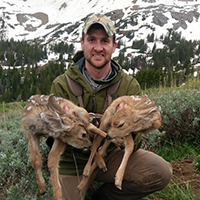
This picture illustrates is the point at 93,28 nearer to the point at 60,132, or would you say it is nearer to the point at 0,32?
the point at 60,132

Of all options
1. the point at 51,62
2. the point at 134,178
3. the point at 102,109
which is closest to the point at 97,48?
the point at 102,109

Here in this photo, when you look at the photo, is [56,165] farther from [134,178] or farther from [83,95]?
[134,178]

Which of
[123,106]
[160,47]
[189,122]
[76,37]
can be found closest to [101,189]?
[123,106]

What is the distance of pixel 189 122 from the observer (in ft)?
20.4

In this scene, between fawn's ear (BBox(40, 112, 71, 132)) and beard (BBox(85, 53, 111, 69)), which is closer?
fawn's ear (BBox(40, 112, 71, 132))

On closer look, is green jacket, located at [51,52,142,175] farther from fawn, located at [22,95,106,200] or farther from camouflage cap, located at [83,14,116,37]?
fawn, located at [22,95,106,200]

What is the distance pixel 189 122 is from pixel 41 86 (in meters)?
85.4

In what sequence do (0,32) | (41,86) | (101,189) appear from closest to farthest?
1. (101,189)
2. (41,86)
3. (0,32)

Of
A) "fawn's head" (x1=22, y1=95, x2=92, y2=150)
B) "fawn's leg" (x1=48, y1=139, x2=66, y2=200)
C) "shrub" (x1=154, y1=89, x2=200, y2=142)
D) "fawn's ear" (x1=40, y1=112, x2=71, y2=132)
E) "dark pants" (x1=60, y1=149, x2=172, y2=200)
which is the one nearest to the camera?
"fawn's ear" (x1=40, y1=112, x2=71, y2=132)

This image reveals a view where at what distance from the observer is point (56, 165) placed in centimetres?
302

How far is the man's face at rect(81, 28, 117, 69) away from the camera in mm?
4441

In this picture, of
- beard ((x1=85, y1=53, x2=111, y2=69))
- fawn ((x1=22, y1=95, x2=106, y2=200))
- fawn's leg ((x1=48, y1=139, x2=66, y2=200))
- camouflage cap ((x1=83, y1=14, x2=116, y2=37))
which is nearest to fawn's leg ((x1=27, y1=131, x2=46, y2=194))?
fawn ((x1=22, y1=95, x2=106, y2=200))

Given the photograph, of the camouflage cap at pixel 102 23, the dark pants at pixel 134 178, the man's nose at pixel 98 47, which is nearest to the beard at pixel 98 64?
the man's nose at pixel 98 47

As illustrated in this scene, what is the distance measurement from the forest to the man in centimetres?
5561
